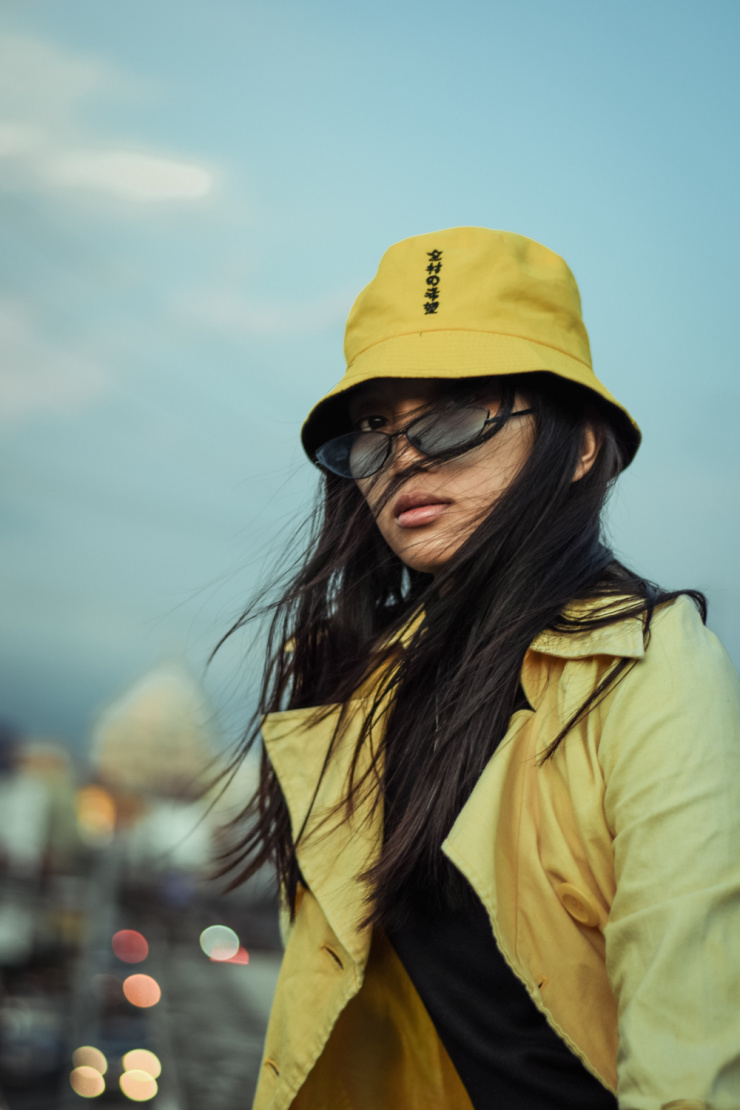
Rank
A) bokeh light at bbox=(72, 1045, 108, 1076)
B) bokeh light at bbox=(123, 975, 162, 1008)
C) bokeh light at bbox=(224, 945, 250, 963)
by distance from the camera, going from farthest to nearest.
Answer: bokeh light at bbox=(224, 945, 250, 963) → bokeh light at bbox=(123, 975, 162, 1008) → bokeh light at bbox=(72, 1045, 108, 1076)

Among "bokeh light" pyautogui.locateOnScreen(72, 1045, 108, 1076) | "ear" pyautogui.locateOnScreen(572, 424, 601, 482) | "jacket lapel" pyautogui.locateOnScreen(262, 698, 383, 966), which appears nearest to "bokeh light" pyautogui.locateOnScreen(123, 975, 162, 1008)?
"bokeh light" pyautogui.locateOnScreen(72, 1045, 108, 1076)

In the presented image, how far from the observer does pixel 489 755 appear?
1.54 meters

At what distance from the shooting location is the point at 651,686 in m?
1.31

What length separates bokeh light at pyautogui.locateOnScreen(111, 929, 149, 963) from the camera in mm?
23359

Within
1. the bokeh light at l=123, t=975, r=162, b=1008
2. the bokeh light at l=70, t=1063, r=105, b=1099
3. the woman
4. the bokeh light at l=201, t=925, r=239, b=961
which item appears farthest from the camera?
the bokeh light at l=201, t=925, r=239, b=961

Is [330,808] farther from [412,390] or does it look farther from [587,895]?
[412,390]

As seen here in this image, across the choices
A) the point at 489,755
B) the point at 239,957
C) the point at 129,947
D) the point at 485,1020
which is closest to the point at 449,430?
the point at 489,755

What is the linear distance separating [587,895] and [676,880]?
8.9 inches

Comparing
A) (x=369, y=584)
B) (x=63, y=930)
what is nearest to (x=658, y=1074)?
(x=369, y=584)

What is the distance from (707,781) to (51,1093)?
20.4m

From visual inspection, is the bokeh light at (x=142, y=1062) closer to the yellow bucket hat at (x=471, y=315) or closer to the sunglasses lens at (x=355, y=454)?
the sunglasses lens at (x=355, y=454)

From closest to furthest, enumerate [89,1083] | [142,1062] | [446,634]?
[446,634]
[89,1083]
[142,1062]

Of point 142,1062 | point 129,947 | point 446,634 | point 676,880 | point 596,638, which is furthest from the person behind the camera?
point 129,947

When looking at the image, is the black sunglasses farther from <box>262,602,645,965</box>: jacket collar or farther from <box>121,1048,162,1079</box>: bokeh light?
<box>121,1048,162,1079</box>: bokeh light
